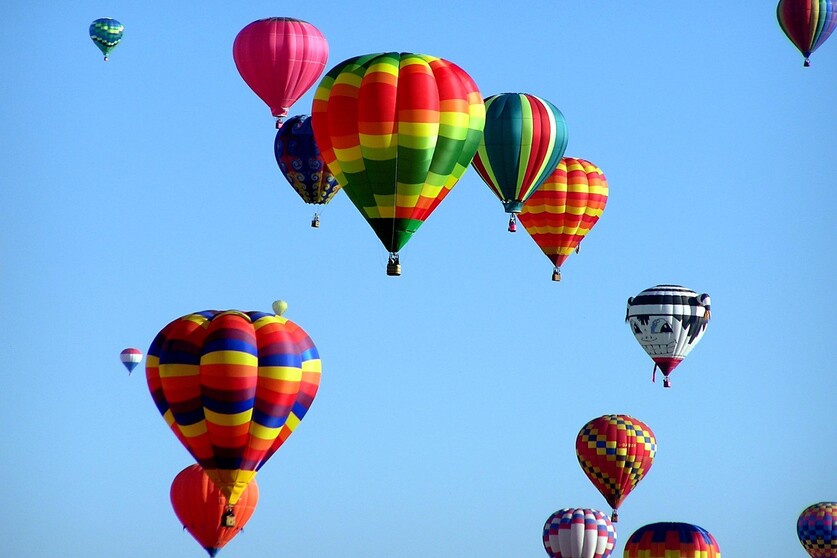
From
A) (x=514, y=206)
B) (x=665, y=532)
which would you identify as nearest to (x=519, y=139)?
(x=514, y=206)

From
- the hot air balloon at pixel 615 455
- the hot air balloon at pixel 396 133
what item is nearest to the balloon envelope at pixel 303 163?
the hot air balloon at pixel 396 133

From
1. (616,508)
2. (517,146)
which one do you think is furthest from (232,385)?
(616,508)

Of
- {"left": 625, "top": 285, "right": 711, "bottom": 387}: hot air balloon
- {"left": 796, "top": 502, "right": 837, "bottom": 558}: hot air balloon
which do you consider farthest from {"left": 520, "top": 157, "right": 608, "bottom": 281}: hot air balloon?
{"left": 796, "top": 502, "right": 837, "bottom": 558}: hot air balloon

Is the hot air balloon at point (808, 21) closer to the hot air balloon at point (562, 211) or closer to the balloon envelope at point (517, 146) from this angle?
the hot air balloon at point (562, 211)

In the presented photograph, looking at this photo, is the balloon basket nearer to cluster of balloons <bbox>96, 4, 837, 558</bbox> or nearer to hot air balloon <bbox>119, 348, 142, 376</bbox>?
cluster of balloons <bbox>96, 4, 837, 558</bbox>

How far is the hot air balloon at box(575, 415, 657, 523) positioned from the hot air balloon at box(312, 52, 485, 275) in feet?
54.3

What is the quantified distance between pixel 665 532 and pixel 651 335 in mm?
5215

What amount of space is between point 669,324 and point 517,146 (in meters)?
9.29

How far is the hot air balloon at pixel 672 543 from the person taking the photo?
57.9 metres

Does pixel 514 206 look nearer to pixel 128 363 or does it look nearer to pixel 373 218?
pixel 373 218

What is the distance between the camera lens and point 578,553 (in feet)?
202

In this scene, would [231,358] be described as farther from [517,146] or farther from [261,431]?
[517,146]

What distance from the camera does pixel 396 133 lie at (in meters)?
43.2

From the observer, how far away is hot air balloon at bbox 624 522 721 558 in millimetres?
→ 57906
